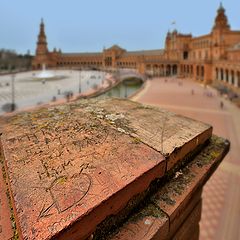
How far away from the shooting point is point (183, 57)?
74625mm

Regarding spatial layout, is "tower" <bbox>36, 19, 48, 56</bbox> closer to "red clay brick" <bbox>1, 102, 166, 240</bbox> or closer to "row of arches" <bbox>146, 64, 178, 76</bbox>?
"row of arches" <bbox>146, 64, 178, 76</bbox>

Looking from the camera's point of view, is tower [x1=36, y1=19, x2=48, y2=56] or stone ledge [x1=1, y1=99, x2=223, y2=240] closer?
stone ledge [x1=1, y1=99, x2=223, y2=240]

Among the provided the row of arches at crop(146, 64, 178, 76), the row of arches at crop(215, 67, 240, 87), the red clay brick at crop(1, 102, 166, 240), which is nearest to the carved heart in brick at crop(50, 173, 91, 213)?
the red clay brick at crop(1, 102, 166, 240)

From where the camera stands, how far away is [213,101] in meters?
31.1

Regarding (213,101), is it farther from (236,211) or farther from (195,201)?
(195,201)

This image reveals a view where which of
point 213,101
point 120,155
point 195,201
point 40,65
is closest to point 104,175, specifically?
point 120,155

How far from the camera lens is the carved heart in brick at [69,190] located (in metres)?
1.32

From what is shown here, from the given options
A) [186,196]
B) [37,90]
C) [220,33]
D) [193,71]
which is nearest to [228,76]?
[220,33]

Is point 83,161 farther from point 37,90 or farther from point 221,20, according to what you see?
point 221,20

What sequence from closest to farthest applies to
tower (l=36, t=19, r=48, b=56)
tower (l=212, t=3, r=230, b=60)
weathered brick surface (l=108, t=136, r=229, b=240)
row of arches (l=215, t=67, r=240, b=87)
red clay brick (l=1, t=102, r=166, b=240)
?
red clay brick (l=1, t=102, r=166, b=240)
weathered brick surface (l=108, t=136, r=229, b=240)
row of arches (l=215, t=67, r=240, b=87)
tower (l=212, t=3, r=230, b=60)
tower (l=36, t=19, r=48, b=56)

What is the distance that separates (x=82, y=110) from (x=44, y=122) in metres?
0.52

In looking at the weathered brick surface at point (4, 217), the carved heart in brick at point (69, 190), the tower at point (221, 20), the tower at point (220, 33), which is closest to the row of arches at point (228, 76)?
the tower at point (220, 33)

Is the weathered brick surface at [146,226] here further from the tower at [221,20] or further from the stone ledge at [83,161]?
the tower at [221,20]

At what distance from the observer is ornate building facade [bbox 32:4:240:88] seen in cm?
4594
